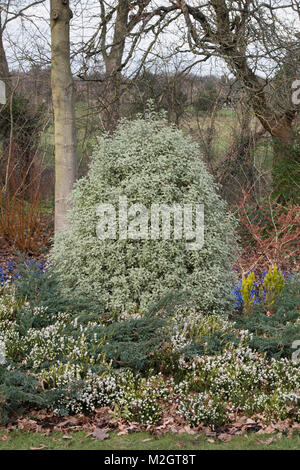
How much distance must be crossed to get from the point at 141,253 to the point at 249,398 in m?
1.86

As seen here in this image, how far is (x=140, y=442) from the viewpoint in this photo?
10.3 feet

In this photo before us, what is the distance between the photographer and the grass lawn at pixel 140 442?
309 cm

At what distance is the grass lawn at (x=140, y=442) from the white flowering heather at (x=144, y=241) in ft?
5.64

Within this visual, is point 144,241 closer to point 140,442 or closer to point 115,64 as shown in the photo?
point 140,442

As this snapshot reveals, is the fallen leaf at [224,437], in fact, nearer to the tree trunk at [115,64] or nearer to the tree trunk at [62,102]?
the tree trunk at [62,102]

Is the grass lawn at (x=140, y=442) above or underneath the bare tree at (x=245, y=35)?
underneath

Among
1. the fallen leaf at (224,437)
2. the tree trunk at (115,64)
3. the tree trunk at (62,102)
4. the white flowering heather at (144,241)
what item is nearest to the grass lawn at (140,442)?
the fallen leaf at (224,437)

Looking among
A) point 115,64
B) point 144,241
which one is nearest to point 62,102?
point 144,241

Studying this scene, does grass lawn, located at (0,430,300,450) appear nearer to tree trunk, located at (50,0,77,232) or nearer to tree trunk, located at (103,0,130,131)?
tree trunk, located at (50,0,77,232)

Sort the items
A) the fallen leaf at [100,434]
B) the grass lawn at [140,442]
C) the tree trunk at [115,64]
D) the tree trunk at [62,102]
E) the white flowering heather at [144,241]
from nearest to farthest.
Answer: the grass lawn at [140,442] < the fallen leaf at [100,434] < the white flowering heather at [144,241] < the tree trunk at [62,102] < the tree trunk at [115,64]

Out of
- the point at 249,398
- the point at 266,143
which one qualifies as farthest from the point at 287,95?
the point at 249,398
